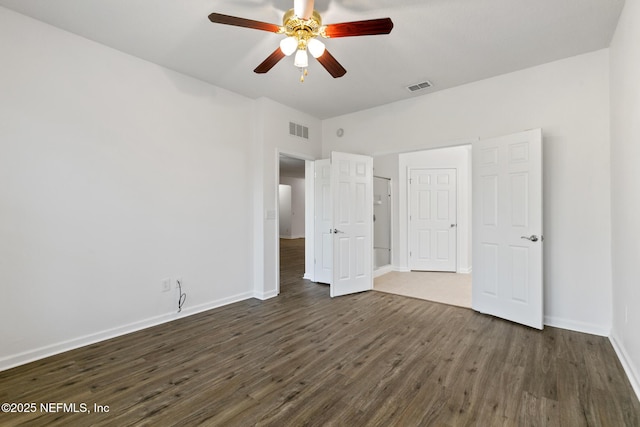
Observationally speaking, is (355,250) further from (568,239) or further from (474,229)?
(568,239)

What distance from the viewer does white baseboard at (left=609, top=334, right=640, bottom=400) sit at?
1977 mm

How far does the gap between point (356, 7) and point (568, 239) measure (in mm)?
3110

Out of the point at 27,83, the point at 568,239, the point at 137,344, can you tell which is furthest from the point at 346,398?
the point at 27,83

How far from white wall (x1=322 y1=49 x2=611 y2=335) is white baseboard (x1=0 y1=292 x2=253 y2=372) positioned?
3937mm

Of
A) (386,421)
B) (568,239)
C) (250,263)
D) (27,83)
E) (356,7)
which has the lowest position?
(386,421)

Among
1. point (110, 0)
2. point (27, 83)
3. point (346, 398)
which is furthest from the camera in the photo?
point (27, 83)

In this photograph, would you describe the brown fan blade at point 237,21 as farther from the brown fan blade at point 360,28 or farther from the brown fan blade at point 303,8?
the brown fan blade at point 360,28

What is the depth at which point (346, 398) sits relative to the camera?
6.35ft

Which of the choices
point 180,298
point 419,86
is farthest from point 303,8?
point 180,298

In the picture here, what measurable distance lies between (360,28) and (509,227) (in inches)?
104

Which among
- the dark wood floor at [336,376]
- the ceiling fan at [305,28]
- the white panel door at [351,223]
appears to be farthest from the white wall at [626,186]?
the white panel door at [351,223]

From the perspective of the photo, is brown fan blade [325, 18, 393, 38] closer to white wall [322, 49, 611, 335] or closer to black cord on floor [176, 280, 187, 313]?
white wall [322, 49, 611, 335]

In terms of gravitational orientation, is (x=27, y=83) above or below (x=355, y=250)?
above

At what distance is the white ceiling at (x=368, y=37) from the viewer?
2.29m
